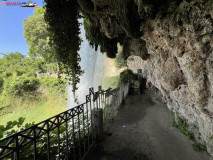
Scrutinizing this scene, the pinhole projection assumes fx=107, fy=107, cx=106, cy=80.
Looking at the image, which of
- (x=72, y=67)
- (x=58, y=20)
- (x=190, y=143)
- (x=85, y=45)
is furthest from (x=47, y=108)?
(x=190, y=143)

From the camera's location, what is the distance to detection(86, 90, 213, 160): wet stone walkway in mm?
3053

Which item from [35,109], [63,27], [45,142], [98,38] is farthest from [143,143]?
[35,109]

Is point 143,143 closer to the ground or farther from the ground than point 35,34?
closer to the ground

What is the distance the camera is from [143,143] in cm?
358

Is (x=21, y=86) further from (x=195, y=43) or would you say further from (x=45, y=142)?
(x=195, y=43)

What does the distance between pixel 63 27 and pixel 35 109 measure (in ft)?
43.5

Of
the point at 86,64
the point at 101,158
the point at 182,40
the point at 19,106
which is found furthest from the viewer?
the point at 19,106

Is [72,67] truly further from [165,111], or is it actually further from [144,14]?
[165,111]

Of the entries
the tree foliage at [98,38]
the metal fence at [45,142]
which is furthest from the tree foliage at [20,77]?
the metal fence at [45,142]

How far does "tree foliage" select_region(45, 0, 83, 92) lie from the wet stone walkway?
3.14 m

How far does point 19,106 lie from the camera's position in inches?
521

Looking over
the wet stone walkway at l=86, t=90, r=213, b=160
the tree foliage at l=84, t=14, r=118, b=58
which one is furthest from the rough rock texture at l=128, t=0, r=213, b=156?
the tree foliage at l=84, t=14, r=118, b=58

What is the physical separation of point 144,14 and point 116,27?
1971 mm

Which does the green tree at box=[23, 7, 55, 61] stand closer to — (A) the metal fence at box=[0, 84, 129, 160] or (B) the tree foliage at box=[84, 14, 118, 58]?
(B) the tree foliage at box=[84, 14, 118, 58]
